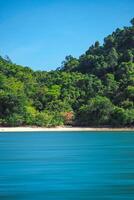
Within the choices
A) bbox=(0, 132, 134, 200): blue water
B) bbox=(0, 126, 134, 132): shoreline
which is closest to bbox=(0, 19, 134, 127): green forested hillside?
bbox=(0, 126, 134, 132): shoreline

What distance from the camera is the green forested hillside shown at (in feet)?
262

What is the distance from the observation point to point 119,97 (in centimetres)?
8588

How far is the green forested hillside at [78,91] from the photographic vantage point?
7975cm

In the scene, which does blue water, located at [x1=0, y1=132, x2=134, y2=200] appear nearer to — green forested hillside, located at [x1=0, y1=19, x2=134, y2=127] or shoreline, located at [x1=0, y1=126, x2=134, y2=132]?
shoreline, located at [x1=0, y1=126, x2=134, y2=132]

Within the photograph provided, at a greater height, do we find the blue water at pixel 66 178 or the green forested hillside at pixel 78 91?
the green forested hillside at pixel 78 91

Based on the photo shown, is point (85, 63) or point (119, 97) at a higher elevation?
point (85, 63)

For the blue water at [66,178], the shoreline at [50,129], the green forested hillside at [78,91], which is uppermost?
the green forested hillside at [78,91]

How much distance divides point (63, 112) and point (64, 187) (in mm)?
64278

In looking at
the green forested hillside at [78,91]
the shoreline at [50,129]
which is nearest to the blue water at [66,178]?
the shoreline at [50,129]

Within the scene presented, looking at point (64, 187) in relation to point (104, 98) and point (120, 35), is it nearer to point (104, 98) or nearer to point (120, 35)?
point (104, 98)

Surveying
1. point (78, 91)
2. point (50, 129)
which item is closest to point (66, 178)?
point (50, 129)

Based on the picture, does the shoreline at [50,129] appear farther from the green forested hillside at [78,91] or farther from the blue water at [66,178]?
the blue water at [66,178]

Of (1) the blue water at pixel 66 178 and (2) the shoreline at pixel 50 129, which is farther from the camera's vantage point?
(2) the shoreline at pixel 50 129

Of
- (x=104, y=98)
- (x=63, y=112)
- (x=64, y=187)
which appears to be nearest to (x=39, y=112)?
(x=63, y=112)
